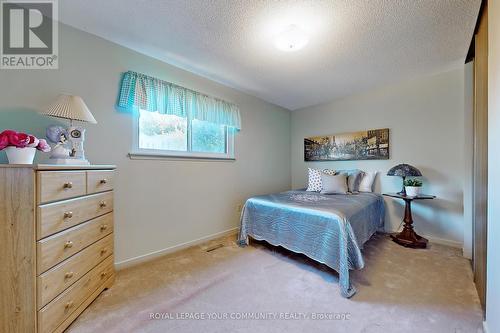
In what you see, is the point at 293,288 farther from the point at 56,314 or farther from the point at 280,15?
the point at 280,15


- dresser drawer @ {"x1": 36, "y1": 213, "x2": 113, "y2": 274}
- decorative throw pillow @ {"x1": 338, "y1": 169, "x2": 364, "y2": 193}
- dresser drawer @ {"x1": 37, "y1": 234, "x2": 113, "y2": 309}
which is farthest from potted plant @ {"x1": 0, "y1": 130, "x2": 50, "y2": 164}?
decorative throw pillow @ {"x1": 338, "y1": 169, "x2": 364, "y2": 193}

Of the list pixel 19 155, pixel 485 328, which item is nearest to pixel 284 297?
pixel 485 328

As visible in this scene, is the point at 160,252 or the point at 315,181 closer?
the point at 160,252

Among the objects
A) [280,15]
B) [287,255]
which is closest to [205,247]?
[287,255]

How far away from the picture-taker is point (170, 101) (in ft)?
7.93

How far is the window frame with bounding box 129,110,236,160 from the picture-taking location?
2.23 meters

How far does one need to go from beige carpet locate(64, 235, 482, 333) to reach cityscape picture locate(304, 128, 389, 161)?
1.57 meters

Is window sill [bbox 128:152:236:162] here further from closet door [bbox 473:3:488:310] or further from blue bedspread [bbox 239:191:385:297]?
closet door [bbox 473:3:488:310]

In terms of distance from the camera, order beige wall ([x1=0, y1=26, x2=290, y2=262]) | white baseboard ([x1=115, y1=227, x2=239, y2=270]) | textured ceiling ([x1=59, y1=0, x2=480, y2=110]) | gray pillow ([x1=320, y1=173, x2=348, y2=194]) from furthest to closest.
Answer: gray pillow ([x1=320, y1=173, x2=348, y2=194]) < white baseboard ([x1=115, y1=227, x2=239, y2=270]) < beige wall ([x1=0, y1=26, x2=290, y2=262]) < textured ceiling ([x1=59, y1=0, x2=480, y2=110])

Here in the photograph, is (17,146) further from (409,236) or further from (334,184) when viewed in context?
(409,236)

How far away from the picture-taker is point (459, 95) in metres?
2.64

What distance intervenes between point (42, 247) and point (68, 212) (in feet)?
0.76

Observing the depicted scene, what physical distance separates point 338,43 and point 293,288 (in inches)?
92.1

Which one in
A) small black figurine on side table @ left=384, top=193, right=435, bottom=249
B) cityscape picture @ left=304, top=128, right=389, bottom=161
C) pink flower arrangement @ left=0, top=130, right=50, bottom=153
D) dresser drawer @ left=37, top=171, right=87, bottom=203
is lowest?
small black figurine on side table @ left=384, top=193, right=435, bottom=249
